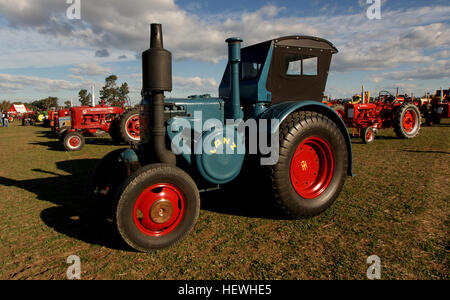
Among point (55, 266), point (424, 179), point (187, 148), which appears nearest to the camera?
point (55, 266)

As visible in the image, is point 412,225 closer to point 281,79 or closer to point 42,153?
point 281,79

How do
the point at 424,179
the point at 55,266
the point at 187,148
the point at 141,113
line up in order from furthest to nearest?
the point at 424,179
the point at 141,113
the point at 187,148
the point at 55,266

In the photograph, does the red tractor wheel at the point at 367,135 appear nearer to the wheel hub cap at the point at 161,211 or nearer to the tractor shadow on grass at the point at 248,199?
the tractor shadow on grass at the point at 248,199

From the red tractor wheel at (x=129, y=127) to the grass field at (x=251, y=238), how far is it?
509 centimetres

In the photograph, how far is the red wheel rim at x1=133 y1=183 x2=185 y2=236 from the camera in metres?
2.71

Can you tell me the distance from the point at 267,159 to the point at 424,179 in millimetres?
3414

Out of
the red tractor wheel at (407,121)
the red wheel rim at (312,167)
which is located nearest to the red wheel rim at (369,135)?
the red tractor wheel at (407,121)

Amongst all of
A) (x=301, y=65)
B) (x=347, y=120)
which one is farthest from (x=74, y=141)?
(x=347, y=120)

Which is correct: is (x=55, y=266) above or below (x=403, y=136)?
below

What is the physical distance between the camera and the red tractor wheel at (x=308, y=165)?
322 centimetres

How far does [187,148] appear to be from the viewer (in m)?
3.17

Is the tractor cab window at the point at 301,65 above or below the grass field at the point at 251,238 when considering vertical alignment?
above
